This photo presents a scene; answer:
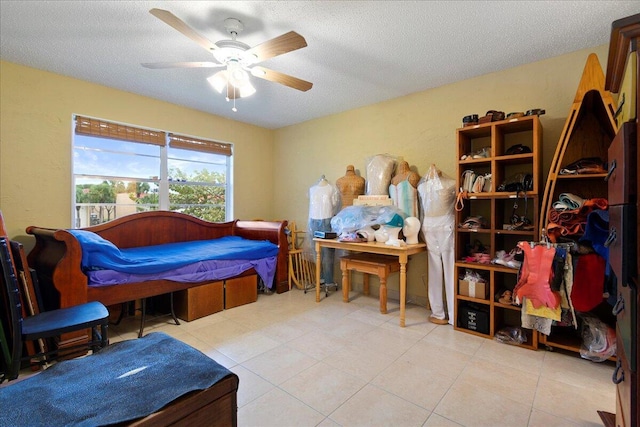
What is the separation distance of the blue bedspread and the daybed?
0.09 m

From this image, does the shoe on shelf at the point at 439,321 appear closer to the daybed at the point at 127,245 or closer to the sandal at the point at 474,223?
the sandal at the point at 474,223

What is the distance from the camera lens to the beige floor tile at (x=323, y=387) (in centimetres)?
161

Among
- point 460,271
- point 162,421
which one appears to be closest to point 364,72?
point 460,271

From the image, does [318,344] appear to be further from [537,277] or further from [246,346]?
[537,277]

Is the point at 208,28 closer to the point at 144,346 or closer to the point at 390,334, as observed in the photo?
the point at 144,346

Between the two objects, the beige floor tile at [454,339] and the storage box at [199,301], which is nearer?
the beige floor tile at [454,339]

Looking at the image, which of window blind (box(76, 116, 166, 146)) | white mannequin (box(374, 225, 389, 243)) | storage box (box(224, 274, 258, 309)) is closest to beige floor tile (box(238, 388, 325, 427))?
storage box (box(224, 274, 258, 309))

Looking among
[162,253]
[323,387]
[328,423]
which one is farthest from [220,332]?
[328,423]

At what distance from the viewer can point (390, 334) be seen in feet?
8.16

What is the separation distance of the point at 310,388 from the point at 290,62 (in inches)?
101

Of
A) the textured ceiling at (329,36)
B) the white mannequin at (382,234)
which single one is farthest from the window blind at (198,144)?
the white mannequin at (382,234)

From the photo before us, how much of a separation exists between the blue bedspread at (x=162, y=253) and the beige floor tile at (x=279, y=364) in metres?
1.23

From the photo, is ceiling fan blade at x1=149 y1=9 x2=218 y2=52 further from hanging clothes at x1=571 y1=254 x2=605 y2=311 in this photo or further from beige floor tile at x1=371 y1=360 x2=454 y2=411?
hanging clothes at x1=571 y1=254 x2=605 y2=311

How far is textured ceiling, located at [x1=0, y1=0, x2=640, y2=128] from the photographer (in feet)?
6.15
